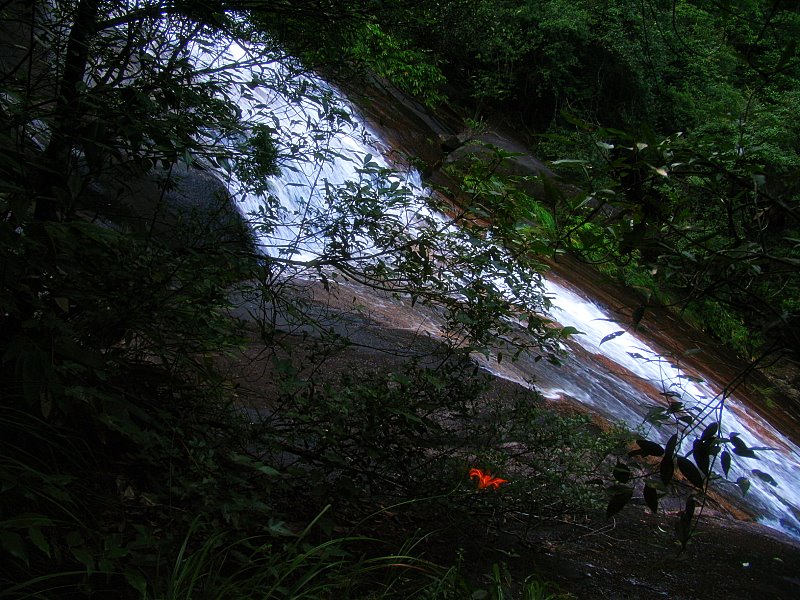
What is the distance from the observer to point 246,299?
128 inches

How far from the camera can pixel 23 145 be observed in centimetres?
221

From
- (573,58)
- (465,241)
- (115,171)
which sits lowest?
(115,171)

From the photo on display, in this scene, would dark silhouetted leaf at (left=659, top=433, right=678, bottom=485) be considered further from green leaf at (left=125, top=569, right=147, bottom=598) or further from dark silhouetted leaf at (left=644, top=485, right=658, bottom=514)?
green leaf at (left=125, top=569, right=147, bottom=598)

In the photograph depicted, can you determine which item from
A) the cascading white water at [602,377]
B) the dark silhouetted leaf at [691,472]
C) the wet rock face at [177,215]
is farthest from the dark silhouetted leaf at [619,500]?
the cascading white water at [602,377]

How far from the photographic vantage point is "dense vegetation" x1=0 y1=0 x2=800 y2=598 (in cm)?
187

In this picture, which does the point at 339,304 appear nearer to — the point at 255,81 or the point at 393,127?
the point at 255,81

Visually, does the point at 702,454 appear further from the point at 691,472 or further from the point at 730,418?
the point at 730,418

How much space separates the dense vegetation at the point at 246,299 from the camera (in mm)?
1874

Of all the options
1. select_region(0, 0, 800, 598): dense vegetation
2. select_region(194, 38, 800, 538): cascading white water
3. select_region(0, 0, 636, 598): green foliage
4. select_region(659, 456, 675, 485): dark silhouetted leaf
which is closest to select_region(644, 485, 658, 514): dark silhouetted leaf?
select_region(659, 456, 675, 485): dark silhouetted leaf

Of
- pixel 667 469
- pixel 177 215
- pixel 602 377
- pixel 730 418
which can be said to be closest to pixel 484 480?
pixel 667 469

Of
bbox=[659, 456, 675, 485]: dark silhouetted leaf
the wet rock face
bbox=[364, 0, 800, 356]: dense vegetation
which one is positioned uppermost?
bbox=[364, 0, 800, 356]: dense vegetation

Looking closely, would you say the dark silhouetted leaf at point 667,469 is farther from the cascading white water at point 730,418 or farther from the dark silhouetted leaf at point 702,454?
the cascading white water at point 730,418

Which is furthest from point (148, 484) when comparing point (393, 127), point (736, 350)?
point (736, 350)

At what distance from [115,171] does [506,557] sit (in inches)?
92.9
